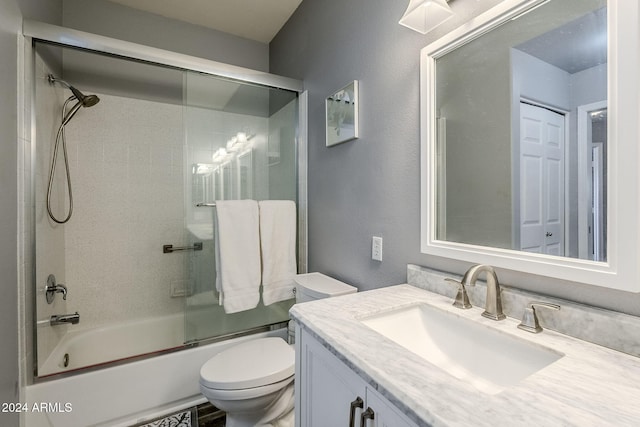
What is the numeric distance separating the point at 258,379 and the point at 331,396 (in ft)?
2.14

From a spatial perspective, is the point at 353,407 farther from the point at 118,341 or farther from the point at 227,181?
the point at 118,341

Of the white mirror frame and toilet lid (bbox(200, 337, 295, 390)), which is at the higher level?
the white mirror frame

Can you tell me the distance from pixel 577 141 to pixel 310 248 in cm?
152

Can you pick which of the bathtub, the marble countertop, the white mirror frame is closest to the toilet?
the bathtub

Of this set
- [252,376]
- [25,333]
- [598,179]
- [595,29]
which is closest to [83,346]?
[25,333]

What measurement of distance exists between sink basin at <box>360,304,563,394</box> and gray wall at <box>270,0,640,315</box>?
18cm

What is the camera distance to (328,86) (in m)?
1.76

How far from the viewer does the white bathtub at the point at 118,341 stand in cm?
185

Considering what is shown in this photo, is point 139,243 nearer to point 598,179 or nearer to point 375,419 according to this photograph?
point 375,419

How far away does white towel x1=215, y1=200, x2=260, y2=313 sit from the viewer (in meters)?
1.75

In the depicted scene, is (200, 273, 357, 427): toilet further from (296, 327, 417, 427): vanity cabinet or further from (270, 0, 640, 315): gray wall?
(296, 327, 417, 427): vanity cabinet

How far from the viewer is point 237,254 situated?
1788 mm

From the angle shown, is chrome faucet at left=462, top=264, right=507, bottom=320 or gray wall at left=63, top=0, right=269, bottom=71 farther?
gray wall at left=63, top=0, right=269, bottom=71

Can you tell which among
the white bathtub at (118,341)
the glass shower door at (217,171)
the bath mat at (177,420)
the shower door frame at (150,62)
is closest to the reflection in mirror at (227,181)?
the glass shower door at (217,171)
